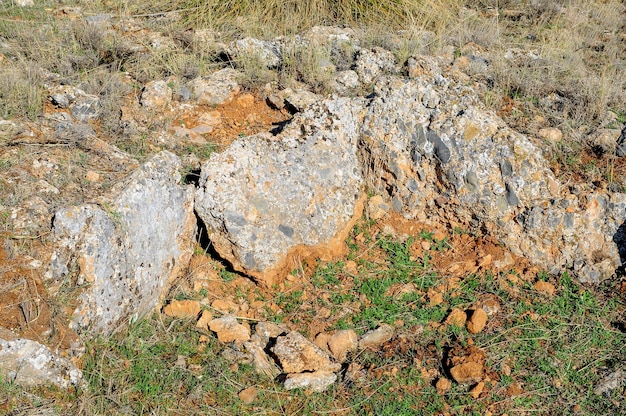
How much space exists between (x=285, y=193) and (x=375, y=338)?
3.16 feet

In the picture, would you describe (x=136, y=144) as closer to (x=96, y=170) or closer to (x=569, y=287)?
(x=96, y=170)

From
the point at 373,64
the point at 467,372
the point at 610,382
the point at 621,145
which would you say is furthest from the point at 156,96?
the point at 610,382

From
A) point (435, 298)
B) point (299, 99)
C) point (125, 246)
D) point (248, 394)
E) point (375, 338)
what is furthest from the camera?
point (299, 99)

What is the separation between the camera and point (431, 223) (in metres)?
4.18

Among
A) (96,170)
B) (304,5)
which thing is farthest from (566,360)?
(304,5)

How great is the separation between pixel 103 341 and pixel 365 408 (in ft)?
4.20

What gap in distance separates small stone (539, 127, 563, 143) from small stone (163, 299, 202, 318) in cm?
268

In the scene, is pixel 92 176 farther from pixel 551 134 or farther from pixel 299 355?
pixel 551 134

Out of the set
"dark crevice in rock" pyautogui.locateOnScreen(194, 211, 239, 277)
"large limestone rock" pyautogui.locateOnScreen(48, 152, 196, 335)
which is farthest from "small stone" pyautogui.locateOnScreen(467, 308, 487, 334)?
"large limestone rock" pyautogui.locateOnScreen(48, 152, 196, 335)

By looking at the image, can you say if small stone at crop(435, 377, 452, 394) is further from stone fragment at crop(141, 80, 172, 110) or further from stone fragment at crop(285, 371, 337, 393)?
stone fragment at crop(141, 80, 172, 110)

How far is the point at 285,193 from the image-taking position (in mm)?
3826

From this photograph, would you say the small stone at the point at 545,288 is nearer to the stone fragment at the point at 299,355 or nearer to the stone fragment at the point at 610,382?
the stone fragment at the point at 610,382

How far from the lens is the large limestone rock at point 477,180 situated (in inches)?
153

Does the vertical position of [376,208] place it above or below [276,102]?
below
